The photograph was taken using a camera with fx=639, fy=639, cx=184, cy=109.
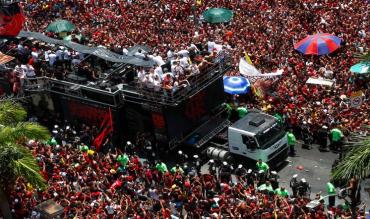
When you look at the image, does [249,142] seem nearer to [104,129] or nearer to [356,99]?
[356,99]

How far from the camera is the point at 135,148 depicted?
1059 inches

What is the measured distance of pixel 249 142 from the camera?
→ 24203 mm

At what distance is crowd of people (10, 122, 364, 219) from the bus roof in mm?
1503

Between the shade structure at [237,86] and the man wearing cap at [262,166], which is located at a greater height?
the shade structure at [237,86]

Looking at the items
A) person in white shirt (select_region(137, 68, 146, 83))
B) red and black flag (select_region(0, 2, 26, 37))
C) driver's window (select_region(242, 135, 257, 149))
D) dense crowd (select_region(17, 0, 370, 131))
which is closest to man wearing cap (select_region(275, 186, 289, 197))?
driver's window (select_region(242, 135, 257, 149))

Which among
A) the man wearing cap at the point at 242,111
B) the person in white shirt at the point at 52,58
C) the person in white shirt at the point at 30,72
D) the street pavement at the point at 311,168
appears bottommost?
the street pavement at the point at 311,168

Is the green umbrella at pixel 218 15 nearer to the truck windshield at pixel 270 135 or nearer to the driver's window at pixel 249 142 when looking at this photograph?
the truck windshield at pixel 270 135

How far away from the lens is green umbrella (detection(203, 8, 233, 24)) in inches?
1495

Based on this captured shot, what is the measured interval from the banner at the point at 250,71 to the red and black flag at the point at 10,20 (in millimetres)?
10849

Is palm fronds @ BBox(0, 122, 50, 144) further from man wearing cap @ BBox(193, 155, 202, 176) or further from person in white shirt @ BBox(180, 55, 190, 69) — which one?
person in white shirt @ BBox(180, 55, 190, 69)

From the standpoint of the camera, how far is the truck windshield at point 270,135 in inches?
952

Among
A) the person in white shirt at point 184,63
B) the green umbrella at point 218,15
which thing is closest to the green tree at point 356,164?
the person in white shirt at point 184,63

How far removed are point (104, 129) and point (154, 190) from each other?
576 cm

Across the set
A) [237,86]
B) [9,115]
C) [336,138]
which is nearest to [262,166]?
[336,138]
